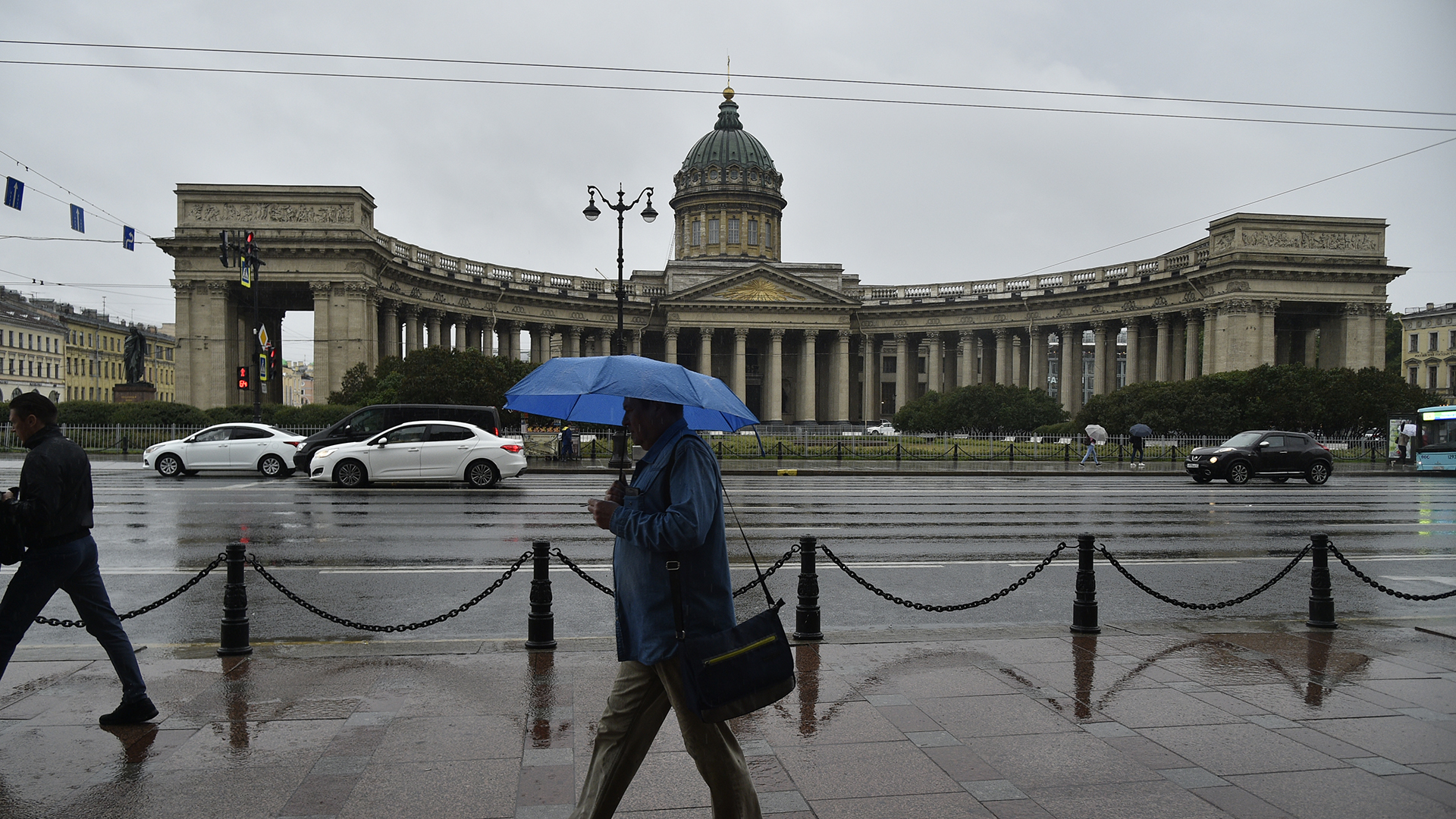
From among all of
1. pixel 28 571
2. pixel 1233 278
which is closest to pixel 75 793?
pixel 28 571

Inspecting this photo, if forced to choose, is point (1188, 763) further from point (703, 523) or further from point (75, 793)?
point (75, 793)

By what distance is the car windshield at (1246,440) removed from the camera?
2783 centimetres

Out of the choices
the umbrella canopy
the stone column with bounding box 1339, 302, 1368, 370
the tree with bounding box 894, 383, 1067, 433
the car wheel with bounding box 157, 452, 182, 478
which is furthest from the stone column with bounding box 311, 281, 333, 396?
the stone column with bounding box 1339, 302, 1368, 370

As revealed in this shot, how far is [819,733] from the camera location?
5457 millimetres

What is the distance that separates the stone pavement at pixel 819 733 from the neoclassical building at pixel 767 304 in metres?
40.6

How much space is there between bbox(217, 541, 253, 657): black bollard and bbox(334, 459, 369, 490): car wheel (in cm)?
1571

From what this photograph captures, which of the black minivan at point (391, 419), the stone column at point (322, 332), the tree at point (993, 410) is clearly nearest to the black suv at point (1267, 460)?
the black minivan at point (391, 419)

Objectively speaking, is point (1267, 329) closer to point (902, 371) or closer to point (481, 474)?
point (902, 371)

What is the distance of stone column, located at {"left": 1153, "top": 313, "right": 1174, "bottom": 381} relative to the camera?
62.0m

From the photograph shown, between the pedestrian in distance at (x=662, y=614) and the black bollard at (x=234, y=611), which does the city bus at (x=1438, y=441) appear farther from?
the black bollard at (x=234, y=611)

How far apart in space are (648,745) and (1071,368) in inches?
2659

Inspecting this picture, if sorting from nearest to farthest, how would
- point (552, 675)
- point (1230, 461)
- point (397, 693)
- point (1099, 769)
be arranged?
point (1099, 769) < point (397, 693) < point (552, 675) < point (1230, 461)

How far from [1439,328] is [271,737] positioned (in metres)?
126

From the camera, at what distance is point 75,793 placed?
14.8 ft
